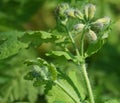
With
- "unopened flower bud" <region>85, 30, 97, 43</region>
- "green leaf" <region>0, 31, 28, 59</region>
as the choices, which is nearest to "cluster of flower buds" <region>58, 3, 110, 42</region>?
"unopened flower bud" <region>85, 30, 97, 43</region>

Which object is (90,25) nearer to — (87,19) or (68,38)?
(87,19)

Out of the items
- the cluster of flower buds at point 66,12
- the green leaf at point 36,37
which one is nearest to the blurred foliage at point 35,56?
the cluster of flower buds at point 66,12

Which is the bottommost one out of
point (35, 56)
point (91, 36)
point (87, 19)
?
point (91, 36)

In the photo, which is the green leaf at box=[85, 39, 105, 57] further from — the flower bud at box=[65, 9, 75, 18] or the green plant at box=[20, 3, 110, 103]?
the flower bud at box=[65, 9, 75, 18]

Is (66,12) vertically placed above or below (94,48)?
above

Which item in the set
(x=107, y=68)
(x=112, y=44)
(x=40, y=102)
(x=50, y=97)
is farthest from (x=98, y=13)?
(x=50, y=97)

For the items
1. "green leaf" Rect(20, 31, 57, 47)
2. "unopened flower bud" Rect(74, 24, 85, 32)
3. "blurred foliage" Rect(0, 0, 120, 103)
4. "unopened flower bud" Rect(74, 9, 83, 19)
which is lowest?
"unopened flower bud" Rect(74, 24, 85, 32)

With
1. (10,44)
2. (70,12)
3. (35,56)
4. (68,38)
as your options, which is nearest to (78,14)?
(70,12)

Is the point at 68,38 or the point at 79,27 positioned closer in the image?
the point at 79,27
